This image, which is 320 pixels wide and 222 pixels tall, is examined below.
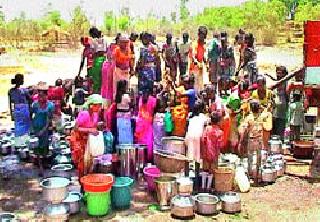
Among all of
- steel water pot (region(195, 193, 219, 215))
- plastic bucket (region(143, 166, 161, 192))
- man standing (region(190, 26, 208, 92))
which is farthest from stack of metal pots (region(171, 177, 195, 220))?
man standing (region(190, 26, 208, 92))

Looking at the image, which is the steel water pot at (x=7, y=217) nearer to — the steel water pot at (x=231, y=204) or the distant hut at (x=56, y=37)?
the steel water pot at (x=231, y=204)

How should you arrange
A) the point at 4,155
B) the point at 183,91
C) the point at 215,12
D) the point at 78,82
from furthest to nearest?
the point at 215,12, the point at 78,82, the point at 4,155, the point at 183,91

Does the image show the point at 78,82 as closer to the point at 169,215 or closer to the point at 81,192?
the point at 81,192

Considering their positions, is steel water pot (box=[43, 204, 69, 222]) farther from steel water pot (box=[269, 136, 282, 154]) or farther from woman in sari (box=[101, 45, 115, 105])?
steel water pot (box=[269, 136, 282, 154])

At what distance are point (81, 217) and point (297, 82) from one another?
210 inches

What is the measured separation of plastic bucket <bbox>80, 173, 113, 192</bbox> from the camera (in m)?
7.39

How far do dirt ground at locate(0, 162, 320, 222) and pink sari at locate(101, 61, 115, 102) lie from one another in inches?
87.0

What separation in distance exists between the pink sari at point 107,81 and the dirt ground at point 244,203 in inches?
87.0

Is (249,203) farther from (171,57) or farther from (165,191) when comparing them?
(171,57)

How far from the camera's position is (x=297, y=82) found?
10586 mm

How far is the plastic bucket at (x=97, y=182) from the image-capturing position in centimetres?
739

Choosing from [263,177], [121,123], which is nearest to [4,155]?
[121,123]

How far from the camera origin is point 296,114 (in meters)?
10.6

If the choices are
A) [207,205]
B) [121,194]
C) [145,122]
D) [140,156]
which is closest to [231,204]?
[207,205]
